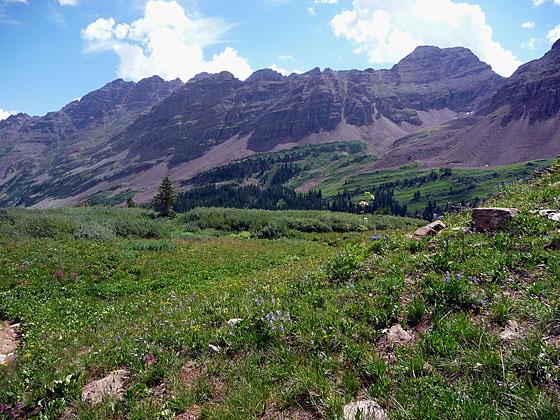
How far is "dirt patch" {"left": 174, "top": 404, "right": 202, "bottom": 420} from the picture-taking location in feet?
17.6

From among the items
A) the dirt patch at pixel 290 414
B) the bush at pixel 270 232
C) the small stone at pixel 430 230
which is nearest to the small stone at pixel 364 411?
the dirt patch at pixel 290 414

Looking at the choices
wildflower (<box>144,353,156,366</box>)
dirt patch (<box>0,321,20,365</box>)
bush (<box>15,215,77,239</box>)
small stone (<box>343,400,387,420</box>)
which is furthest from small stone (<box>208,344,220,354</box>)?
bush (<box>15,215,77,239</box>)

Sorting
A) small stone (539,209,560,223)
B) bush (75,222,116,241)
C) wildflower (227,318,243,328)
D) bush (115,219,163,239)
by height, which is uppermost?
small stone (539,209,560,223)

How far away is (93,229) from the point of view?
143ft

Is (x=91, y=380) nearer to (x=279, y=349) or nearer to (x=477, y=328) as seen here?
(x=279, y=349)

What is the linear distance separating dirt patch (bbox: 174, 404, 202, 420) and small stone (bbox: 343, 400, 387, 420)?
2.30 meters

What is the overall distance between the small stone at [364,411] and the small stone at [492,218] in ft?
23.0

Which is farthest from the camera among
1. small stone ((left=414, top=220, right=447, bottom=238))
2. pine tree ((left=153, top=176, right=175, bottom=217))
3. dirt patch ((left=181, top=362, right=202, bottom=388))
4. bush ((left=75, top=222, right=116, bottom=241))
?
pine tree ((left=153, top=176, right=175, bottom=217))

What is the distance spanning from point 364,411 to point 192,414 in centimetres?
268

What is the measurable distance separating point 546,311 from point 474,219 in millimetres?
5010

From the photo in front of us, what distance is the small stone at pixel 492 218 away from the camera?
9.59 meters

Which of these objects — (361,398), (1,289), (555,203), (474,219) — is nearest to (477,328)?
(361,398)

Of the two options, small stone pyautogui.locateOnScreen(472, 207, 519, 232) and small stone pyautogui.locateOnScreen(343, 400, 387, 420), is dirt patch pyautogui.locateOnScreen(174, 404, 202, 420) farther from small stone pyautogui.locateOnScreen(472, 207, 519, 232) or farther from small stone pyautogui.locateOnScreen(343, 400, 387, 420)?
small stone pyautogui.locateOnScreen(472, 207, 519, 232)

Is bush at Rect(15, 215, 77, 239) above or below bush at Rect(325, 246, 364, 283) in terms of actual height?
below
